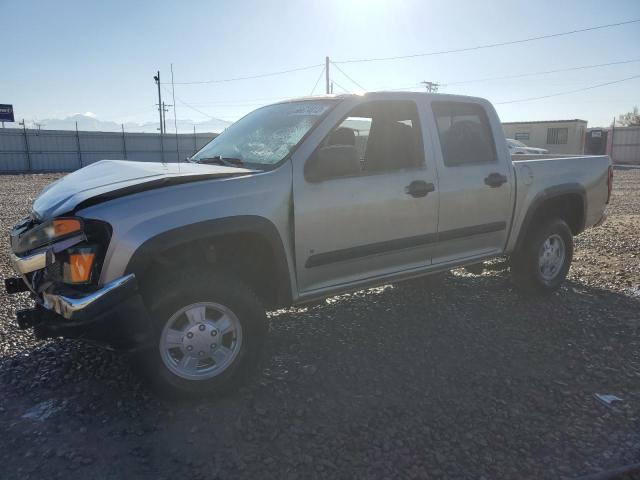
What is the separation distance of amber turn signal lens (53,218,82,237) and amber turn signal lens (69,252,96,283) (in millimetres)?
132

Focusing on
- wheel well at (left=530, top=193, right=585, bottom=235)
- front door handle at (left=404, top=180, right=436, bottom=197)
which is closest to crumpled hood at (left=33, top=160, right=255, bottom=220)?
front door handle at (left=404, top=180, right=436, bottom=197)

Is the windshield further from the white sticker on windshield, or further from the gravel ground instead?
the gravel ground

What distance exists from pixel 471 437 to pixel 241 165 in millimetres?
2324

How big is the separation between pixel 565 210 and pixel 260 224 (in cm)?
370

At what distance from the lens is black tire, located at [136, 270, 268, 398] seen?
288 cm

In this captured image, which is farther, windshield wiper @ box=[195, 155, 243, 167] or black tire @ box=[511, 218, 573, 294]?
black tire @ box=[511, 218, 573, 294]

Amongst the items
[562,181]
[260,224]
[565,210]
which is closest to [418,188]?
[260,224]

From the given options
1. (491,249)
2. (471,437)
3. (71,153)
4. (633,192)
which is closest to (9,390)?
(471,437)

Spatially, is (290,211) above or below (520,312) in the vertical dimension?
above

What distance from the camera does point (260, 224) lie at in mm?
3143

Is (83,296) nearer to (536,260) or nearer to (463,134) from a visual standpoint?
(463,134)

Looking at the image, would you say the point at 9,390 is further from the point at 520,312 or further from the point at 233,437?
the point at 520,312

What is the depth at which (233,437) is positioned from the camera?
2738 millimetres

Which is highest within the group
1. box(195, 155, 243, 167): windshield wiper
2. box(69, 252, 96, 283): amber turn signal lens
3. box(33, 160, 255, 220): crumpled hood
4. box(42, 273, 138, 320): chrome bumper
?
box(195, 155, 243, 167): windshield wiper
